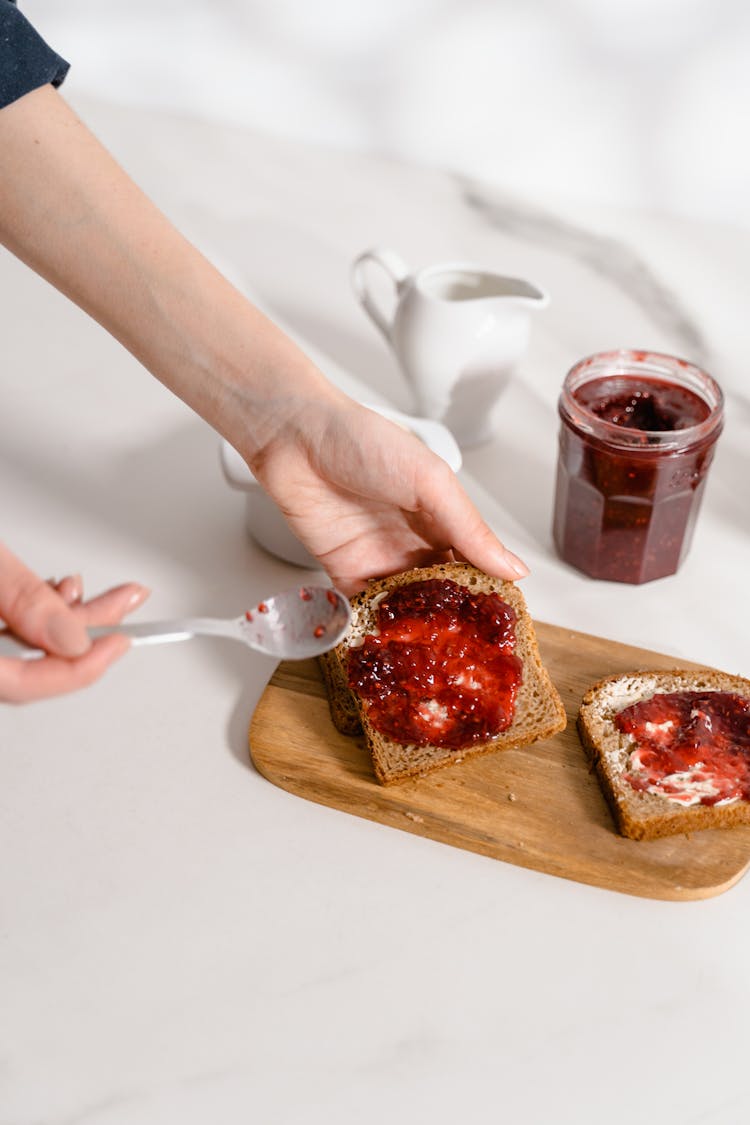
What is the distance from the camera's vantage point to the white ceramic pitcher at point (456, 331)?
216 centimetres

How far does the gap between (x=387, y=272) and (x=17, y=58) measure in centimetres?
76

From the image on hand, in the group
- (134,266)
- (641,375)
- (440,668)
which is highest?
(134,266)

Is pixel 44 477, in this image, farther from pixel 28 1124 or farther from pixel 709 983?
pixel 709 983

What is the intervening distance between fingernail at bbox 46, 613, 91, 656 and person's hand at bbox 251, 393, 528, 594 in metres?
0.61

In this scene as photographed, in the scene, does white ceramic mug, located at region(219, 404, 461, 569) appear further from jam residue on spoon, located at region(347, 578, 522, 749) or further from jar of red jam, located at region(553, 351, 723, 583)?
jam residue on spoon, located at region(347, 578, 522, 749)

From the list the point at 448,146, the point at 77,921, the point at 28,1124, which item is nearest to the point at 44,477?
the point at 77,921

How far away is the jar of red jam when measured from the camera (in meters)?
1.88

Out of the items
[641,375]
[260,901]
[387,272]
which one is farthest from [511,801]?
[387,272]

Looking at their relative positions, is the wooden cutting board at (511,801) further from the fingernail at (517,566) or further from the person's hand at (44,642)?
the person's hand at (44,642)

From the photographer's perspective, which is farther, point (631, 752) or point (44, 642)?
point (631, 752)

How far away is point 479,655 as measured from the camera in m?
1.73

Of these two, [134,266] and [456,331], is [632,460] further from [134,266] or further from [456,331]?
[134,266]

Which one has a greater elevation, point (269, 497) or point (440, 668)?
point (269, 497)

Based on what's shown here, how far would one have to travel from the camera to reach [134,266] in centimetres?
186
